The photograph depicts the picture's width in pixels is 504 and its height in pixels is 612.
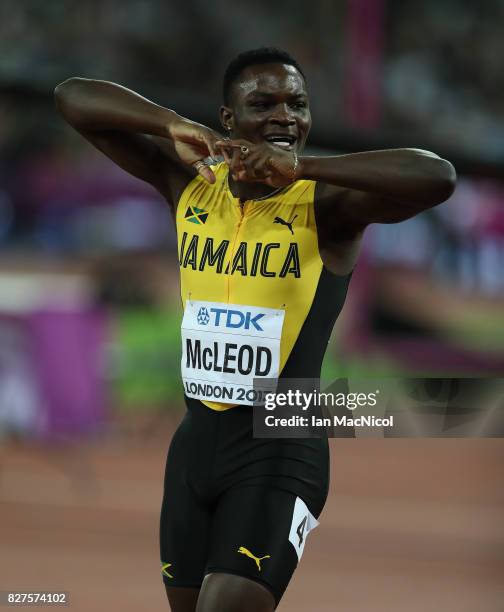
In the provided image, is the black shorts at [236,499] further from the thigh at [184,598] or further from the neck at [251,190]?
the neck at [251,190]

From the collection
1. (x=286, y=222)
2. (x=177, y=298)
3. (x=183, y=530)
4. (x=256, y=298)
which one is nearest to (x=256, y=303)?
(x=256, y=298)

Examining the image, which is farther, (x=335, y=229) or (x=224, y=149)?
(x=335, y=229)

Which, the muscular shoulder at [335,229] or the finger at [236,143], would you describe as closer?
the finger at [236,143]

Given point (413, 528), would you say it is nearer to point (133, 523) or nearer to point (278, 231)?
point (133, 523)

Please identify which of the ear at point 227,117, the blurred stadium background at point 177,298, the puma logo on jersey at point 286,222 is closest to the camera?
the puma logo on jersey at point 286,222

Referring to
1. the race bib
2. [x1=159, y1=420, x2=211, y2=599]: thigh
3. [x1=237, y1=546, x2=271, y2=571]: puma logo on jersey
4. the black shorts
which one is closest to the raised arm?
the race bib

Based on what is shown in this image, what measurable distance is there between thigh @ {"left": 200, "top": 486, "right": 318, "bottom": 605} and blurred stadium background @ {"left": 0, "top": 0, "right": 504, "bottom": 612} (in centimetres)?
354

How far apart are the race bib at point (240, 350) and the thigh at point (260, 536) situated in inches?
12.0

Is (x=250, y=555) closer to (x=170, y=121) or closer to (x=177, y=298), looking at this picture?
(x=170, y=121)

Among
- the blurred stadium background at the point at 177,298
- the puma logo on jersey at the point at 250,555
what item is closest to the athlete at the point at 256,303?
the puma logo on jersey at the point at 250,555

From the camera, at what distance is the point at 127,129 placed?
→ 3.98 meters

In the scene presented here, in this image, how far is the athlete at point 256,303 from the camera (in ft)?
11.6

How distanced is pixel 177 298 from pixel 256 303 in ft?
34.4
